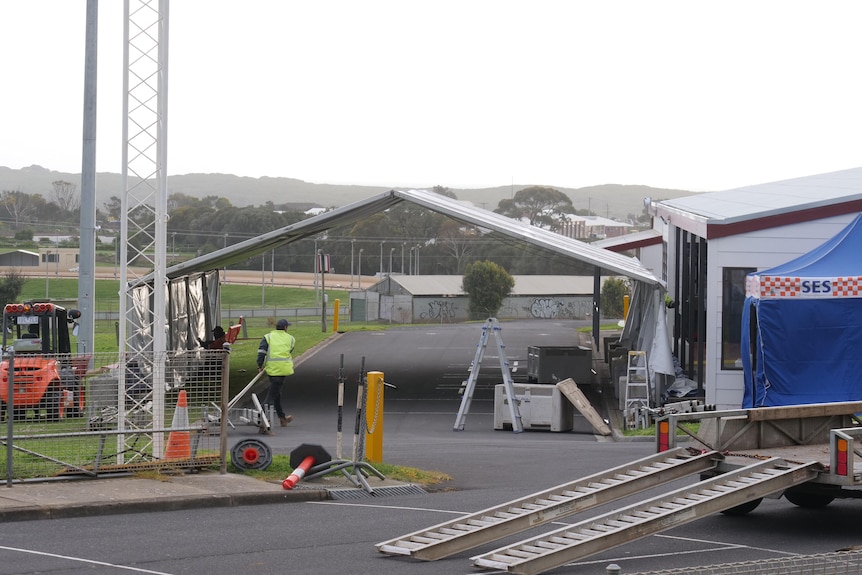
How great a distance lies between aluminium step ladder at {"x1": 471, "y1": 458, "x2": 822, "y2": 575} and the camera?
8695mm

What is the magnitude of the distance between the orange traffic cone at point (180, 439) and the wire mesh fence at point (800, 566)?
678 centimetres

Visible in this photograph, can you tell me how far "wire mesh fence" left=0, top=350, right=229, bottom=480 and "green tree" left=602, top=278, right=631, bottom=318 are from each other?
66.2m

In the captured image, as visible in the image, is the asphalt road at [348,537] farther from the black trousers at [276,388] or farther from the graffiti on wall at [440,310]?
the graffiti on wall at [440,310]

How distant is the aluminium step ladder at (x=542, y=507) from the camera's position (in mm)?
9422

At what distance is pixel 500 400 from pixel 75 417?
9501mm

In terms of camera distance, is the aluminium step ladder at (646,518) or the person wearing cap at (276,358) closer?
the aluminium step ladder at (646,518)

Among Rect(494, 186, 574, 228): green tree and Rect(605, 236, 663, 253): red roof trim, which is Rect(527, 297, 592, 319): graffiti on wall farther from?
Rect(494, 186, 574, 228): green tree

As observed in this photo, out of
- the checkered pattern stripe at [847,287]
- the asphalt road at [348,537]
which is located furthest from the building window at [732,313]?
the asphalt road at [348,537]

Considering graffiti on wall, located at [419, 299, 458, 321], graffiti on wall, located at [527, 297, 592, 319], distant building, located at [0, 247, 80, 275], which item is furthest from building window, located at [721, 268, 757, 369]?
distant building, located at [0, 247, 80, 275]

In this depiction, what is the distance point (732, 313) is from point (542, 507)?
13330mm

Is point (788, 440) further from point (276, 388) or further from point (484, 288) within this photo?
point (484, 288)

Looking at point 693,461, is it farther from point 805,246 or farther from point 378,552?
point 805,246

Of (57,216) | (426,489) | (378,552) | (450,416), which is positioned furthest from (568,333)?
(57,216)

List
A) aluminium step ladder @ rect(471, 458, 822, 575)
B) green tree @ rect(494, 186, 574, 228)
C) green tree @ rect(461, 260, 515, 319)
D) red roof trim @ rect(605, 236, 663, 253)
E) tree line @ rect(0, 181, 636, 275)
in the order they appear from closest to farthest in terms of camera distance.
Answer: aluminium step ladder @ rect(471, 458, 822, 575), red roof trim @ rect(605, 236, 663, 253), green tree @ rect(461, 260, 515, 319), tree line @ rect(0, 181, 636, 275), green tree @ rect(494, 186, 574, 228)
